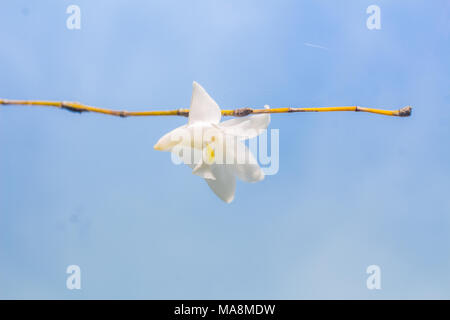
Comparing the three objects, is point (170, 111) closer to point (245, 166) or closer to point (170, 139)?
point (170, 139)

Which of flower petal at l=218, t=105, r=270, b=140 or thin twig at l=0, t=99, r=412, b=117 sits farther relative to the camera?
flower petal at l=218, t=105, r=270, b=140

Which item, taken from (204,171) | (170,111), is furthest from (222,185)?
(170,111)

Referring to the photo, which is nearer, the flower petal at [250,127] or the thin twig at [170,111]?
the thin twig at [170,111]

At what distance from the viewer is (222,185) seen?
1.77 ft

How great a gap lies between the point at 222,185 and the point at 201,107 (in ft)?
0.41

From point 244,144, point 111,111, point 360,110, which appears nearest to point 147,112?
point 111,111

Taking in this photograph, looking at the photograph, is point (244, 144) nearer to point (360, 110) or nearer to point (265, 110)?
point (265, 110)

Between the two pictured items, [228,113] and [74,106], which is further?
[228,113]

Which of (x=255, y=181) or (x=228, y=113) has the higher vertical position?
(x=228, y=113)

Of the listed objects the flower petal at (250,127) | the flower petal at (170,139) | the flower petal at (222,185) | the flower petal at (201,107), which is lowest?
the flower petal at (222,185)

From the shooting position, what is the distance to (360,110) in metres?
0.52

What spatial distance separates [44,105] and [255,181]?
313 mm

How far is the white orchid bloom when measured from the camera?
52cm

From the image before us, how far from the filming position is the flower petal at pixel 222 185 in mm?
537
